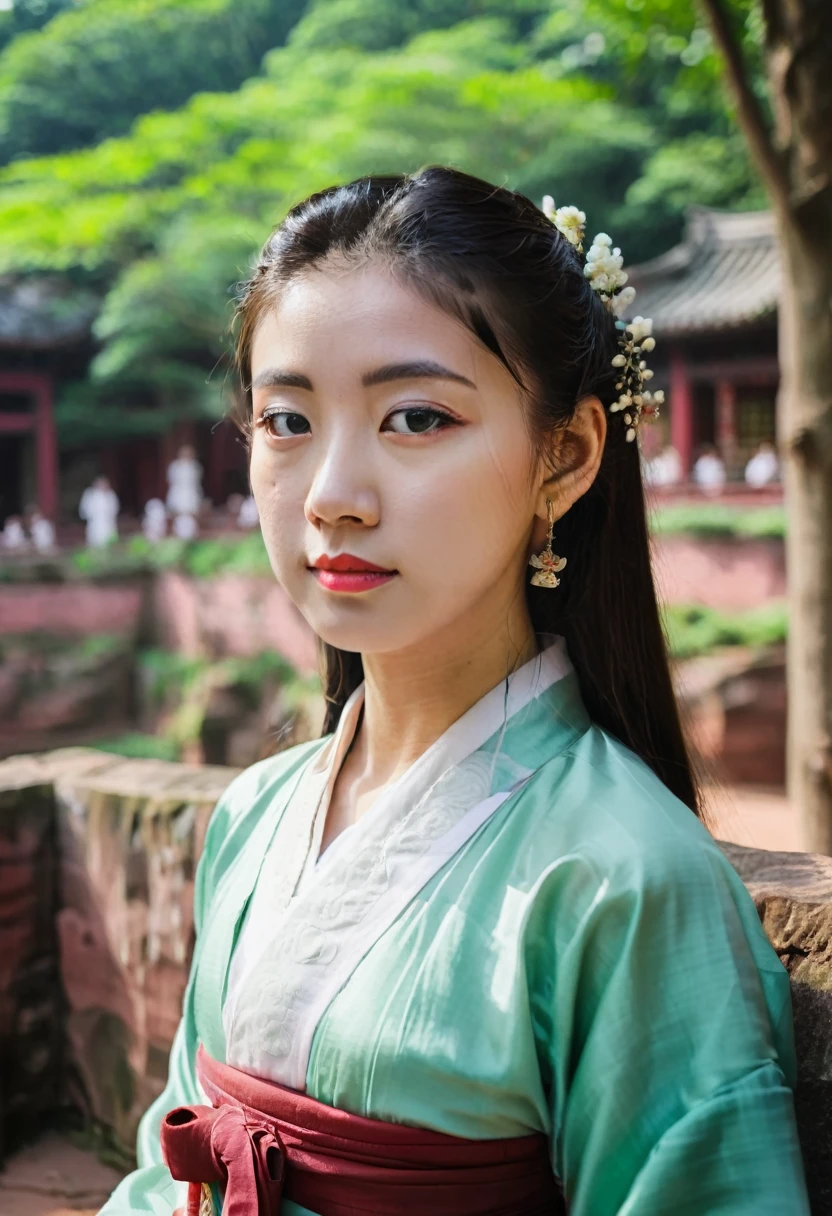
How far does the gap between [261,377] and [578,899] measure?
641 millimetres

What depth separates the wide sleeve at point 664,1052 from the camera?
38.6 inches

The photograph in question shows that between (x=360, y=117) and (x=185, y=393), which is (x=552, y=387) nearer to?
(x=360, y=117)

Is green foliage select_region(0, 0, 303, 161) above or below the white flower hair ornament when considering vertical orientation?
above

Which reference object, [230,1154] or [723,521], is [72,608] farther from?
[230,1154]

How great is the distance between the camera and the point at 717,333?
1338cm

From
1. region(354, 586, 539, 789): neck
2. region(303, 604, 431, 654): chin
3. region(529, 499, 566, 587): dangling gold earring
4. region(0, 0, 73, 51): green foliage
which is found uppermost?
region(0, 0, 73, 51): green foliage

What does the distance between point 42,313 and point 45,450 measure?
1.91m

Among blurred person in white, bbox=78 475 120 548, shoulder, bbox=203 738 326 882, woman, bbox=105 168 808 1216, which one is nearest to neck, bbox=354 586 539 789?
woman, bbox=105 168 808 1216

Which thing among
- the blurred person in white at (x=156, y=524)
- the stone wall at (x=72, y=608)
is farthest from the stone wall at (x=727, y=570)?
the blurred person in white at (x=156, y=524)

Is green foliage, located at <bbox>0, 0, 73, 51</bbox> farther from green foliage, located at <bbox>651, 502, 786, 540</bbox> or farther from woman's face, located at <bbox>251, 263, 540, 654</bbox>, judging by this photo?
woman's face, located at <bbox>251, 263, 540, 654</bbox>

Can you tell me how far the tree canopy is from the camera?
45.2 feet

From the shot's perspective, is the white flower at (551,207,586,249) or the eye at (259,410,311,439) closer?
the eye at (259,410,311,439)

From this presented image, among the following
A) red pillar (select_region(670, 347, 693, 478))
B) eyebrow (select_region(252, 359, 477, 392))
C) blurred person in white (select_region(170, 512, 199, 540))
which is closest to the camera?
eyebrow (select_region(252, 359, 477, 392))

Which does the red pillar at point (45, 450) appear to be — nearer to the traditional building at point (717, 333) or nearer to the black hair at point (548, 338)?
the traditional building at point (717, 333)
